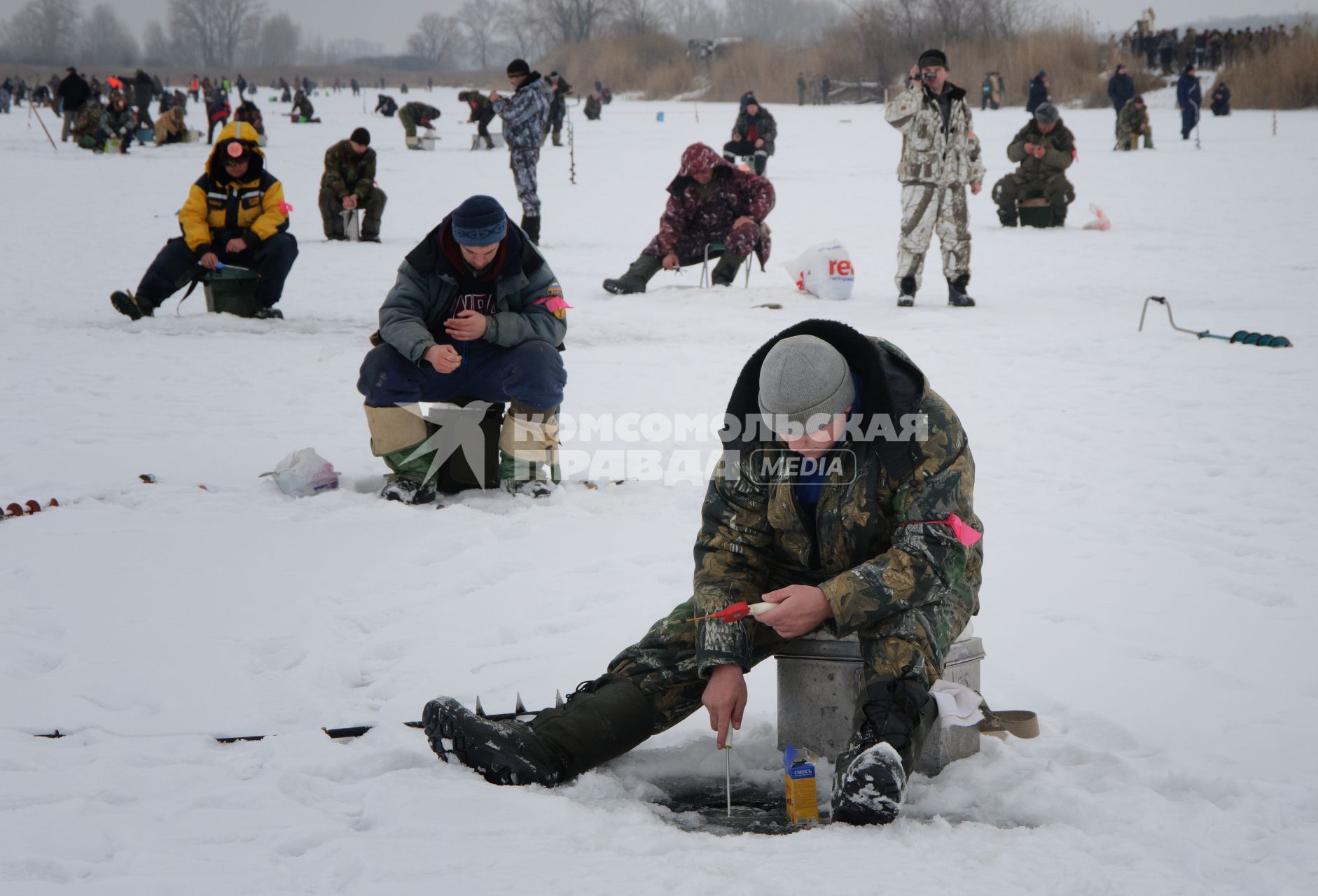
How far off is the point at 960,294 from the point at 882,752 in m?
6.91

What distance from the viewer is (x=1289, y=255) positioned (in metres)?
10.5

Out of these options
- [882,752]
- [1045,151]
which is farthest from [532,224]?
[882,752]

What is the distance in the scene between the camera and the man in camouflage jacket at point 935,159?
8219 mm

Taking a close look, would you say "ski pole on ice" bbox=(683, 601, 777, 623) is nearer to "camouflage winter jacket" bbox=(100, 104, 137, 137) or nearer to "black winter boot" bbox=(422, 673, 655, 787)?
"black winter boot" bbox=(422, 673, 655, 787)

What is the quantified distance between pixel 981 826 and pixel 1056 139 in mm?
11697

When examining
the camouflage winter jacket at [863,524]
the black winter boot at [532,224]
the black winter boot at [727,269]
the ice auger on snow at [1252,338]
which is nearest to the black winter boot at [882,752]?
the camouflage winter jacket at [863,524]

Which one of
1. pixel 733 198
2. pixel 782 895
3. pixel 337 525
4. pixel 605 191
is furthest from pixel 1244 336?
pixel 605 191

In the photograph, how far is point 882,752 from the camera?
7.86ft

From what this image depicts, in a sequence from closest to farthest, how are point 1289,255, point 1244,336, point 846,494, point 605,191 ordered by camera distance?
point 846,494 < point 1244,336 < point 1289,255 < point 605,191

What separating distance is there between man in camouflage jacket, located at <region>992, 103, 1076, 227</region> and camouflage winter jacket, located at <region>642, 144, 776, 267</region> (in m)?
4.57

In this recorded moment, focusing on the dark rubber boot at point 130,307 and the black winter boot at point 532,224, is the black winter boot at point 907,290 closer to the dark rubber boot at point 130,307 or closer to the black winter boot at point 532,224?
the black winter boot at point 532,224

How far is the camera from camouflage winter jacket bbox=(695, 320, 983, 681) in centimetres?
257

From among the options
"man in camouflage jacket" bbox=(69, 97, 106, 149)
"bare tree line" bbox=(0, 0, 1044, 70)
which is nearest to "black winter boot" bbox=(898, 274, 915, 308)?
"man in camouflage jacket" bbox=(69, 97, 106, 149)

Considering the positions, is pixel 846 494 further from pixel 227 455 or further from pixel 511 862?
pixel 227 455
